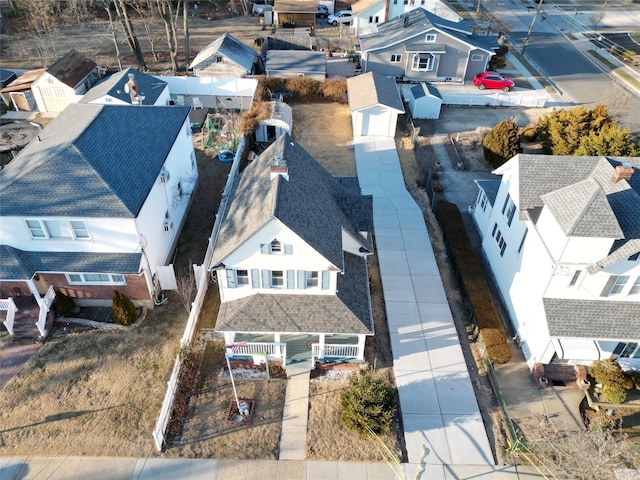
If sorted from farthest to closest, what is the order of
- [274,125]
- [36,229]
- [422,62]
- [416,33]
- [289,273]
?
[422,62], [416,33], [274,125], [36,229], [289,273]

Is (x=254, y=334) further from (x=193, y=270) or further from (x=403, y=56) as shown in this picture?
(x=403, y=56)

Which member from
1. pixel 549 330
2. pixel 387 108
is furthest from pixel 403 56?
pixel 549 330

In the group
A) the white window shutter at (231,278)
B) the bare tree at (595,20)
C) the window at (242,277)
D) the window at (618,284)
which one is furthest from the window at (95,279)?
the bare tree at (595,20)

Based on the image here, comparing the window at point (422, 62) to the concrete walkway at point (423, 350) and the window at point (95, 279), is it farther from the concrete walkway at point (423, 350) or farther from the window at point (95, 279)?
the window at point (95, 279)

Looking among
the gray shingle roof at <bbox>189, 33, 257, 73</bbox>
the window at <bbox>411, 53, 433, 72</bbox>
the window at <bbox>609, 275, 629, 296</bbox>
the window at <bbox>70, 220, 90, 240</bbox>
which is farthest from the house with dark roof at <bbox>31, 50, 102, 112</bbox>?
the window at <bbox>609, 275, 629, 296</bbox>

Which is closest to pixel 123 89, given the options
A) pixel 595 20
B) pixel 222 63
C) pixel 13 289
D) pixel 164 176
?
pixel 222 63

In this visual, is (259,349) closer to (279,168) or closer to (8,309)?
(279,168)

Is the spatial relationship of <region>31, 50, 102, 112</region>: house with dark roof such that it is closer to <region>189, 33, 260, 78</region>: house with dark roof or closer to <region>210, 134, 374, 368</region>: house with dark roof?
<region>189, 33, 260, 78</region>: house with dark roof
